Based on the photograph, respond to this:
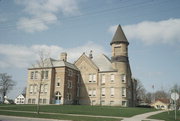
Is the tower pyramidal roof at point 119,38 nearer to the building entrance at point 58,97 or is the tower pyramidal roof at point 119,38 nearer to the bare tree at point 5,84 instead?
the building entrance at point 58,97

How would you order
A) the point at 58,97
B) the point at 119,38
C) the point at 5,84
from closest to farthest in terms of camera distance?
the point at 58,97 → the point at 119,38 → the point at 5,84

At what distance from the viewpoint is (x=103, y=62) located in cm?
5884

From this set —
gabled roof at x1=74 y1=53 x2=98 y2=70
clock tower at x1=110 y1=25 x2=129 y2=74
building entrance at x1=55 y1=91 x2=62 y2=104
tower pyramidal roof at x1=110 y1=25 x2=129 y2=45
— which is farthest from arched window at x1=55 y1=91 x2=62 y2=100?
tower pyramidal roof at x1=110 y1=25 x2=129 y2=45

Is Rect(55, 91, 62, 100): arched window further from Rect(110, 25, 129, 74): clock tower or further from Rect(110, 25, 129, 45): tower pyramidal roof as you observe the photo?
Rect(110, 25, 129, 45): tower pyramidal roof

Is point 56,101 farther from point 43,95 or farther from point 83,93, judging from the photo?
point 83,93

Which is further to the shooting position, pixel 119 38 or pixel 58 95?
pixel 119 38

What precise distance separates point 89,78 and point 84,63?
417 centimetres

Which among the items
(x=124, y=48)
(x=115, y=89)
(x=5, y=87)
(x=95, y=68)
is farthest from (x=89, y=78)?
(x=5, y=87)

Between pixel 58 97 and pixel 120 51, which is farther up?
pixel 120 51

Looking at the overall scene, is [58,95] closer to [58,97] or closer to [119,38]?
[58,97]

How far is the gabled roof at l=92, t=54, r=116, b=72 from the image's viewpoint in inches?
2223

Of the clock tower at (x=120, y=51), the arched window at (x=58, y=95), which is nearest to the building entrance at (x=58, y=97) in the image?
the arched window at (x=58, y=95)

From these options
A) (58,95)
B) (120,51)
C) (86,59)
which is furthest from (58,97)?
(120,51)

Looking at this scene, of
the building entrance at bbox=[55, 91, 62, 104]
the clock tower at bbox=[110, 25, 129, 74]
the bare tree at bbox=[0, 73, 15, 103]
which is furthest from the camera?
the bare tree at bbox=[0, 73, 15, 103]
